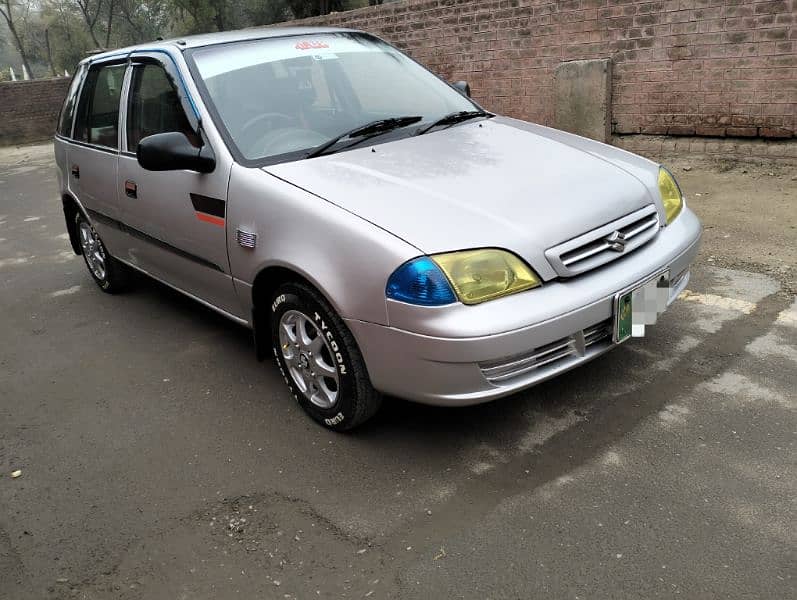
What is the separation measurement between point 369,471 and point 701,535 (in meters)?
1.27

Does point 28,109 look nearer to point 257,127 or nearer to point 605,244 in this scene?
point 257,127

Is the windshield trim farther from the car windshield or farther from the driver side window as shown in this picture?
the driver side window

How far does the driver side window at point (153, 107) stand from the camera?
12.2 feet

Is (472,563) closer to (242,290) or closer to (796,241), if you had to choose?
(242,290)

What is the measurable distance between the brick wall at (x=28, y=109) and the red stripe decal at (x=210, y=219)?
1654 centimetres

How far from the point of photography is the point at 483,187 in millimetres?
2973

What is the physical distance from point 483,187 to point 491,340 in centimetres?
76

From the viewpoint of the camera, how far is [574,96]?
7898 millimetres

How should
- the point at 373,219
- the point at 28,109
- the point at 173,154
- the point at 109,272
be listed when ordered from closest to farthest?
the point at 373,219
the point at 173,154
the point at 109,272
the point at 28,109

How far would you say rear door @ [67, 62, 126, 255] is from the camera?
4441 mm

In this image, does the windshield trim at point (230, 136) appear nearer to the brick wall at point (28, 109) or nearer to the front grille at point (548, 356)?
the front grille at point (548, 356)

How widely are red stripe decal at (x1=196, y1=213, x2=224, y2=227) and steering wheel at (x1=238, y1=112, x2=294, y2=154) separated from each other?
→ 35 centimetres

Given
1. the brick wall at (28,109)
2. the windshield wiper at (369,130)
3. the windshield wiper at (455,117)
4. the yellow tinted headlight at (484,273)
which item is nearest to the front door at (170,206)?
the windshield wiper at (369,130)

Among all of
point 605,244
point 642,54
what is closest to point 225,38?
point 605,244
